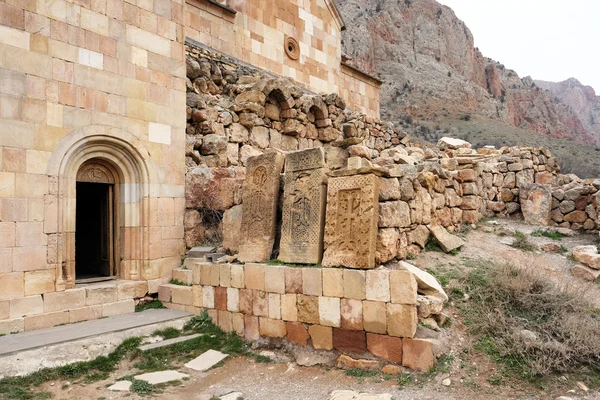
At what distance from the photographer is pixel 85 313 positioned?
6.29m

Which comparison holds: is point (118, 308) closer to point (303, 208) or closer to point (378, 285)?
point (303, 208)

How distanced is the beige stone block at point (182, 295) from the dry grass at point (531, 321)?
4099 millimetres

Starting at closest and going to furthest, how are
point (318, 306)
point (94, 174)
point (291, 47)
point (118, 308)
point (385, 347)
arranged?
point (385, 347)
point (318, 306)
point (118, 308)
point (94, 174)
point (291, 47)

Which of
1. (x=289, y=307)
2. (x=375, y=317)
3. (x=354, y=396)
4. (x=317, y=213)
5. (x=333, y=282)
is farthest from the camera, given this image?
(x=317, y=213)

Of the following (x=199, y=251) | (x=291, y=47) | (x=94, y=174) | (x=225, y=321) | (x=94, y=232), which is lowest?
(x=225, y=321)

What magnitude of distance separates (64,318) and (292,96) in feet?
21.1

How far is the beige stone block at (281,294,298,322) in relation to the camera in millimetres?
5500

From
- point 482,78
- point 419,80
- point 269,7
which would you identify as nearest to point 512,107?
point 482,78

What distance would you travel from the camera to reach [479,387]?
394cm

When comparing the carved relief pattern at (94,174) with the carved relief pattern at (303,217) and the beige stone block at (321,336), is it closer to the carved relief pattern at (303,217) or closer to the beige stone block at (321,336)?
the carved relief pattern at (303,217)

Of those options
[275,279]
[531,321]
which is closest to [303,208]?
[275,279]

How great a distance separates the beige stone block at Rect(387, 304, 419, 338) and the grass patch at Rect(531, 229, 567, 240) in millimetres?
4061

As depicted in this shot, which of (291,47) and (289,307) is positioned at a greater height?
(291,47)

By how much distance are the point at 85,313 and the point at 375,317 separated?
4290mm
